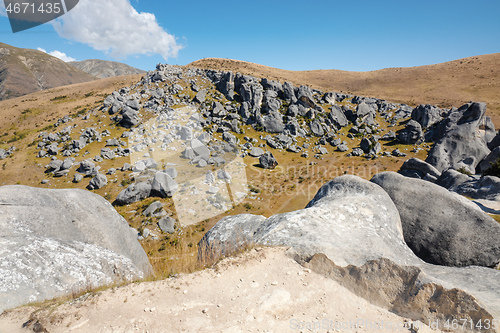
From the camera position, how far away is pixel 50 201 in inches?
411

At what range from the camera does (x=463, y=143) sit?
32750 millimetres

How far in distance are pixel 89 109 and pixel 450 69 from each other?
11583 cm

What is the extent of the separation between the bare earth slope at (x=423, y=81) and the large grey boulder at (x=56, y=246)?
65982 millimetres

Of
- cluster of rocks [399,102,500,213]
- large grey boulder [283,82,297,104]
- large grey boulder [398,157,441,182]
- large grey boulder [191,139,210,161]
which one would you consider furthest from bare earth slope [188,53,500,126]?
large grey boulder [191,139,210,161]

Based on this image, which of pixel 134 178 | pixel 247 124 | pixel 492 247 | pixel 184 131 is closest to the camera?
pixel 492 247

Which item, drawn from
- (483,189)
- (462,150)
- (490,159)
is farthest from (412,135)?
(483,189)

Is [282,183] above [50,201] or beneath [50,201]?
beneath

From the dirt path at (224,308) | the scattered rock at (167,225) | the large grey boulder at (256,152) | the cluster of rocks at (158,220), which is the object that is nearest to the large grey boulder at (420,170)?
the large grey boulder at (256,152)

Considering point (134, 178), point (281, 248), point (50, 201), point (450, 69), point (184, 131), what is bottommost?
point (134, 178)

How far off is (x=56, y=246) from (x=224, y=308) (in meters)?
6.33

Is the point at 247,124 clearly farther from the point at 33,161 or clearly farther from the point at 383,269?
the point at 383,269

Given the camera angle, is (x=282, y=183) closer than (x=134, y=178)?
No

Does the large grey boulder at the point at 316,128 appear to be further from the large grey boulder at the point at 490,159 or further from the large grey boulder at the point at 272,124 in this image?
the large grey boulder at the point at 490,159

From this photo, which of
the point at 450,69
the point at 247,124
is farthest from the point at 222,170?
the point at 450,69
